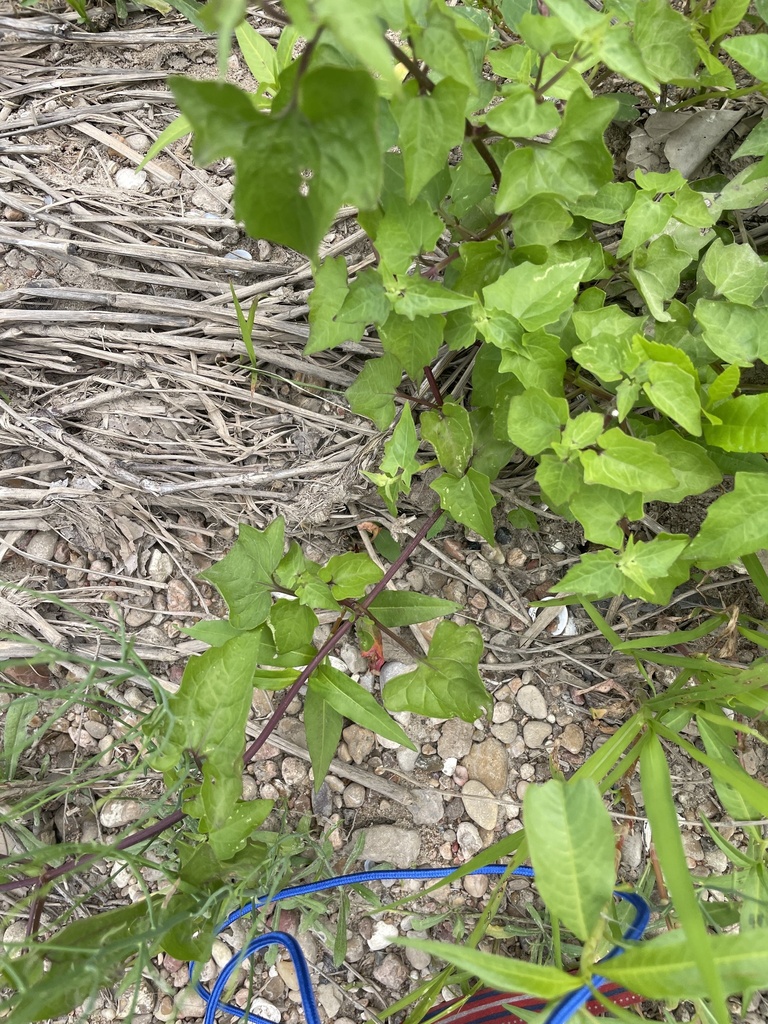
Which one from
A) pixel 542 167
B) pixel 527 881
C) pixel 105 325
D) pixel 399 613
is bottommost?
pixel 527 881

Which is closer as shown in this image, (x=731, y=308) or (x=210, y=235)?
(x=731, y=308)

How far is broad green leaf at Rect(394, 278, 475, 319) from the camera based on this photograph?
100 centimetres

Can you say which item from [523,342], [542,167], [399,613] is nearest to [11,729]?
[399,613]

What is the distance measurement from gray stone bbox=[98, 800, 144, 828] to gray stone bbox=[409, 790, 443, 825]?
1.94 ft

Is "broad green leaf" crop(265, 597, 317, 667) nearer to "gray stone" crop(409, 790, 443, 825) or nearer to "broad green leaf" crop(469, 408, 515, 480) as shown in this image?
"broad green leaf" crop(469, 408, 515, 480)

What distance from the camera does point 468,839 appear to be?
4.79 ft

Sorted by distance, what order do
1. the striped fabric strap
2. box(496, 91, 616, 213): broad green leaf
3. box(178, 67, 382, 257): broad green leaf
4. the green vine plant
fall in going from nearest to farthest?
box(178, 67, 382, 257): broad green leaf → the green vine plant → box(496, 91, 616, 213): broad green leaf → the striped fabric strap

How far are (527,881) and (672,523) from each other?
792 millimetres

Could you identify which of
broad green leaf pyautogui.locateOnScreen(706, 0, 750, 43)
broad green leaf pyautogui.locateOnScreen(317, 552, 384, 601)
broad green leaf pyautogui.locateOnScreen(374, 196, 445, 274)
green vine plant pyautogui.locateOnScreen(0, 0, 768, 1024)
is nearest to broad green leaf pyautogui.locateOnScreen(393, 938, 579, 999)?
green vine plant pyautogui.locateOnScreen(0, 0, 768, 1024)

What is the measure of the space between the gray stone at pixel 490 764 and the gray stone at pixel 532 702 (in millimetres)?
91

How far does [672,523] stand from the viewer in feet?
4.77

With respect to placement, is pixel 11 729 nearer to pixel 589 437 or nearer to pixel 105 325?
pixel 105 325

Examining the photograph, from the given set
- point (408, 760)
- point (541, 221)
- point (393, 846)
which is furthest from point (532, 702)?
point (541, 221)

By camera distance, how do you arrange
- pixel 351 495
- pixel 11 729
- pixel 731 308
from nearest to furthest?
pixel 731 308, pixel 11 729, pixel 351 495
